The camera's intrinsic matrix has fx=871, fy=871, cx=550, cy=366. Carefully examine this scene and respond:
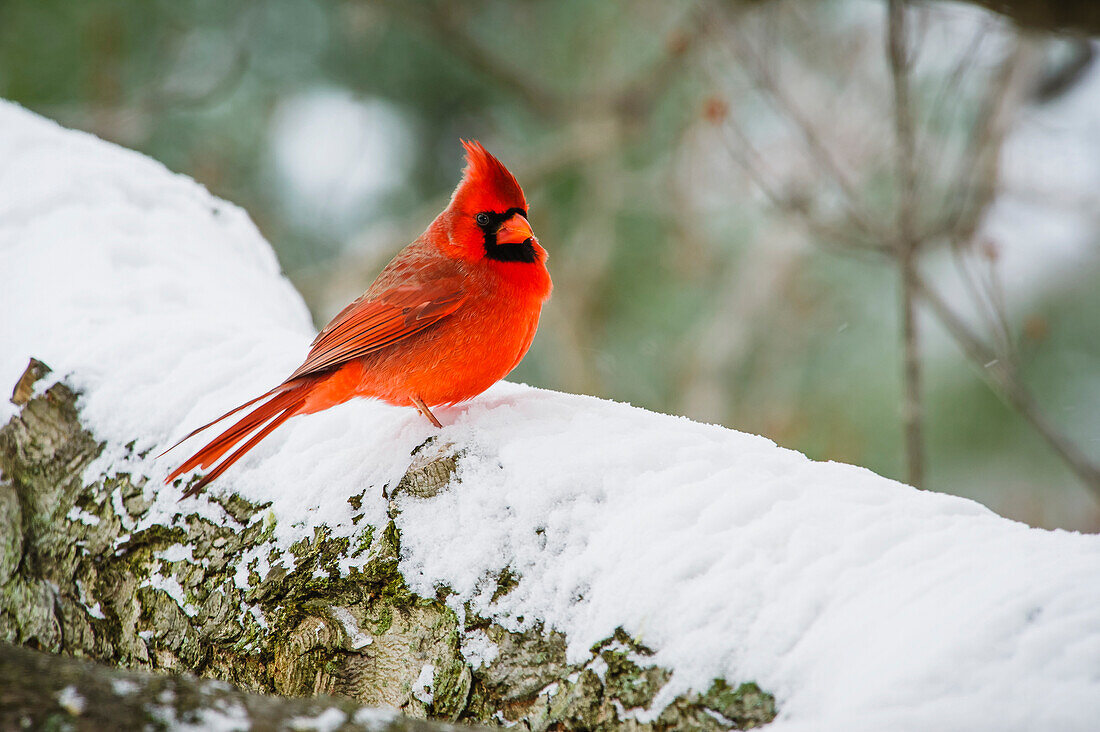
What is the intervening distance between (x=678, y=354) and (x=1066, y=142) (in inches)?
149

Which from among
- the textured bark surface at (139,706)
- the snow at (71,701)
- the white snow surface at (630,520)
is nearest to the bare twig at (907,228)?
the white snow surface at (630,520)

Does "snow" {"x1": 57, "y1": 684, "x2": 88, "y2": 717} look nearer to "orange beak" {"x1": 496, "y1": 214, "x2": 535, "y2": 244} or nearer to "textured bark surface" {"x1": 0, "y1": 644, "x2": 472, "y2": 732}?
"textured bark surface" {"x1": 0, "y1": 644, "x2": 472, "y2": 732}

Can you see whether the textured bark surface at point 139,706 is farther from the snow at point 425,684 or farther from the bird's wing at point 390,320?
the bird's wing at point 390,320

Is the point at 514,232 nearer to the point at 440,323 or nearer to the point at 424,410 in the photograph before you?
the point at 440,323

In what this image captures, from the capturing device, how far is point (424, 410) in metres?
1.86

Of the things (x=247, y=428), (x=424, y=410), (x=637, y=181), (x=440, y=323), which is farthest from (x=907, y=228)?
(x=637, y=181)

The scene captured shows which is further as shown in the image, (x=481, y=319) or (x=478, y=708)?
(x=481, y=319)

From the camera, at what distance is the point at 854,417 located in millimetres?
7555

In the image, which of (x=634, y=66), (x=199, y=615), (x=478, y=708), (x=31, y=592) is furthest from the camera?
(x=634, y=66)

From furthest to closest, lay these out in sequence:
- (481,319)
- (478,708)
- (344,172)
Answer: (344,172)
(481,319)
(478,708)

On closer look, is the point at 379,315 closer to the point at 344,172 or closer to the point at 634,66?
the point at 344,172

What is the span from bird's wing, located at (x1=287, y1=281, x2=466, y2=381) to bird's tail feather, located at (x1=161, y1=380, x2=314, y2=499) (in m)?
0.15

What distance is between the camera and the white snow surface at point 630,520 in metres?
1.02

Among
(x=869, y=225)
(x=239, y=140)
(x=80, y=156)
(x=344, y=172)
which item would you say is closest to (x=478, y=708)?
(x=80, y=156)
